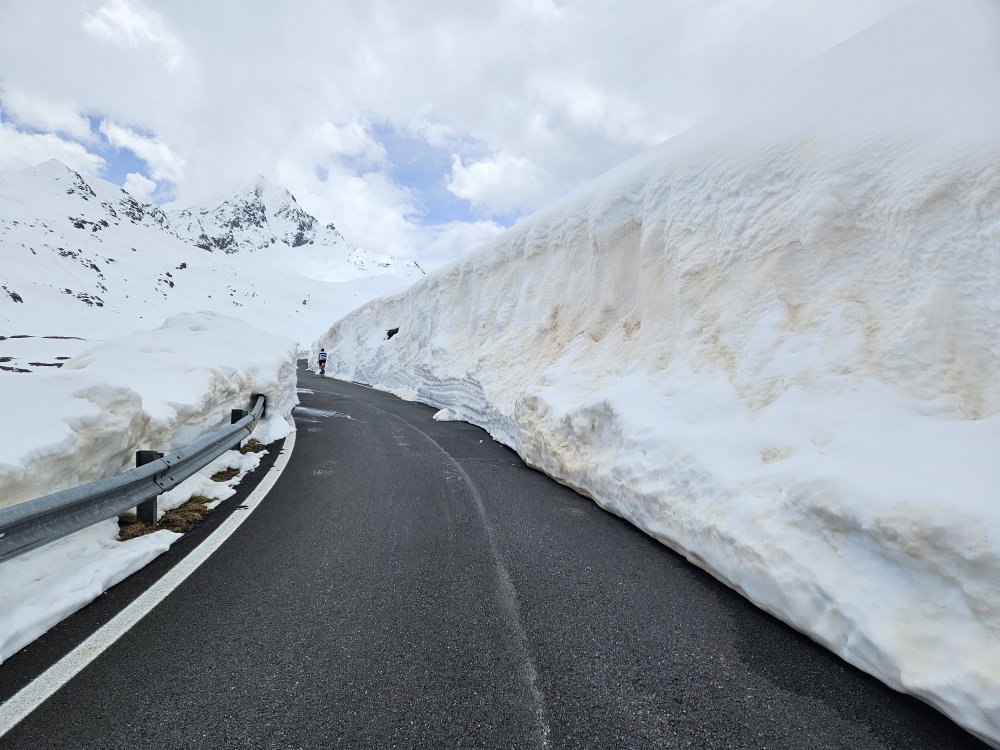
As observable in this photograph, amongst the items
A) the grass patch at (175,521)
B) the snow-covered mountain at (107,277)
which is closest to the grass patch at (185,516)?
the grass patch at (175,521)

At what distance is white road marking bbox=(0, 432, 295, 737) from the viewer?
1925 millimetres

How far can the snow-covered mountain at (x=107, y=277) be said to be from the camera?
59.2m

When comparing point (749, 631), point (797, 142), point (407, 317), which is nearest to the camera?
point (749, 631)

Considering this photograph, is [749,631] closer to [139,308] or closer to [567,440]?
[567,440]

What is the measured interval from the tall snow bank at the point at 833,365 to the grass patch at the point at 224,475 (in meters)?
4.00

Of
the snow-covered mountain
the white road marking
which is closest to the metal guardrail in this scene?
the white road marking

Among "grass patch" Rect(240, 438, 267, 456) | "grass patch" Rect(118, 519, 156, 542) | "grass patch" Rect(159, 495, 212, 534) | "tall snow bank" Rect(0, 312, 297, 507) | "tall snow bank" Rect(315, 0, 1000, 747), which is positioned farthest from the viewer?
"grass patch" Rect(240, 438, 267, 456)

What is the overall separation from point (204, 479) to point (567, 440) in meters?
4.35

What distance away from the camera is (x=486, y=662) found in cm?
234

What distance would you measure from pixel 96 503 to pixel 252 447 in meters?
4.23

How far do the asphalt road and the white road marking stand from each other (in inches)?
2.5

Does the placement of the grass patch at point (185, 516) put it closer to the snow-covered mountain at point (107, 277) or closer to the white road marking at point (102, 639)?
the white road marking at point (102, 639)

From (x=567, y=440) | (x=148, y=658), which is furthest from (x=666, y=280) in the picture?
(x=148, y=658)

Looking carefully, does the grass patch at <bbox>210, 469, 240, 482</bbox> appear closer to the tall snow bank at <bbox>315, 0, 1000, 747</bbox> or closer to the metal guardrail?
the metal guardrail
